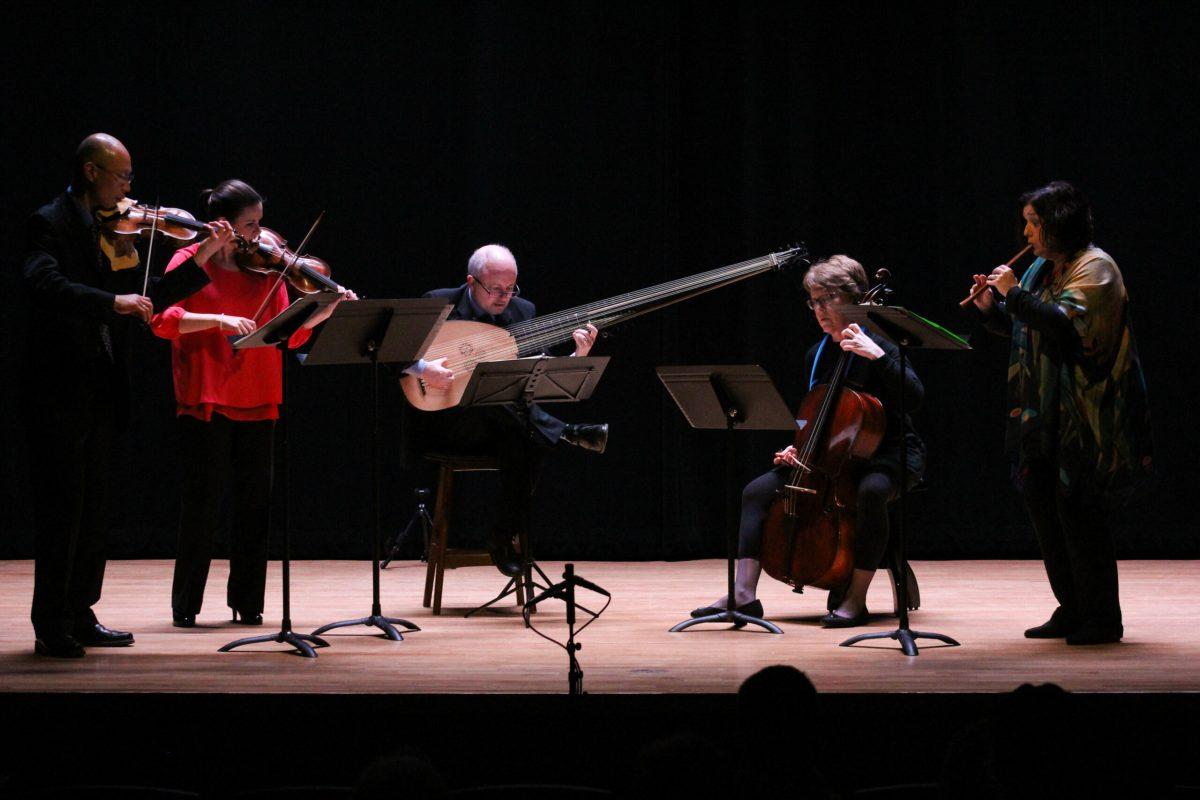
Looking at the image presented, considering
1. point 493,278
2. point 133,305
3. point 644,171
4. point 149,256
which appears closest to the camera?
point 133,305

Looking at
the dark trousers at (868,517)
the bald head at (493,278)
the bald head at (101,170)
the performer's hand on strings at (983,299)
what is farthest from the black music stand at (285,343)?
the performer's hand on strings at (983,299)

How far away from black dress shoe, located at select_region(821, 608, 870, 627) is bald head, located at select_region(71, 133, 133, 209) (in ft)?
8.71

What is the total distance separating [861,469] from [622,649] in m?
1.18

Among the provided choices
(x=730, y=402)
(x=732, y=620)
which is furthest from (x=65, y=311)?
(x=732, y=620)

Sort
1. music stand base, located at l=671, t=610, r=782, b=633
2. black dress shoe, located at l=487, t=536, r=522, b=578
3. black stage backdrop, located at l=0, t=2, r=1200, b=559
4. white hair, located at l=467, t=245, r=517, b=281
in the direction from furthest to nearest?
1. black stage backdrop, located at l=0, t=2, r=1200, b=559
2. white hair, located at l=467, t=245, r=517, b=281
3. black dress shoe, located at l=487, t=536, r=522, b=578
4. music stand base, located at l=671, t=610, r=782, b=633

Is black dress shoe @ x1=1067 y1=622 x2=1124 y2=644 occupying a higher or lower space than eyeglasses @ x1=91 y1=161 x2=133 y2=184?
lower

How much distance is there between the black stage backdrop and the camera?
6.77 meters

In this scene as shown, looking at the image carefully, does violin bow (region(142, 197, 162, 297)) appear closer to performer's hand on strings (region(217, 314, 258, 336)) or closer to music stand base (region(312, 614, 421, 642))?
performer's hand on strings (region(217, 314, 258, 336))

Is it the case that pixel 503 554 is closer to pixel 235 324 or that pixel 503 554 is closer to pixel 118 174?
pixel 235 324

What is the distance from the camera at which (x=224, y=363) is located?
452 cm

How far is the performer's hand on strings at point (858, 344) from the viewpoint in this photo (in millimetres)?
4355

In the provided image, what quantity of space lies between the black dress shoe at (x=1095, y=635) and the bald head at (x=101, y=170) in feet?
10.5

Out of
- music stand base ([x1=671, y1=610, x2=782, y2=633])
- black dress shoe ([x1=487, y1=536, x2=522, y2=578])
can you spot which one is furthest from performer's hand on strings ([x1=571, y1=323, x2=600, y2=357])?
music stand base ([x1=671, y1=610, x2=782, y2=633])

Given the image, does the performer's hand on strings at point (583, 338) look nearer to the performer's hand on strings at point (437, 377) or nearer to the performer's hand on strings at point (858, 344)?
the performer's hand on strings at point (437, 377)
